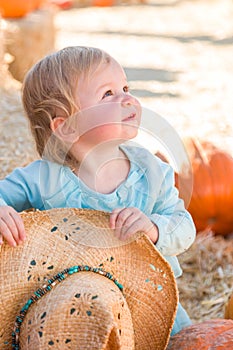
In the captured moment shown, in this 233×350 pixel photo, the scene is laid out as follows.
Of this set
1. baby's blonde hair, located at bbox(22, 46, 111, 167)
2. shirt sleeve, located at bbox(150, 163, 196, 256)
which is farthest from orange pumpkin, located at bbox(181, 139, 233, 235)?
baby's blonde hair, located at bbox(22, 46, 111, 167)

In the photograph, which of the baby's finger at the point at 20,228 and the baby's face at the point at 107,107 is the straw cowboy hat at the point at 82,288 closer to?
the baby's finger at the point at 20,228

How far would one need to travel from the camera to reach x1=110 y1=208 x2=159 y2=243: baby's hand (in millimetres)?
1945

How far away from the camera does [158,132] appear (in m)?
2.01

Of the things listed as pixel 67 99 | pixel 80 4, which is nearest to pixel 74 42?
pixel 80 4

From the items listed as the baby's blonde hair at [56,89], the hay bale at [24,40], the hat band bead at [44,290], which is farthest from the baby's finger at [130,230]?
the hay bale at [24,40]

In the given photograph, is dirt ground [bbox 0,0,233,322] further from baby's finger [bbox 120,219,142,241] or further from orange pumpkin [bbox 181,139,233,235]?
baby's finger [bbox 120,219,142,241]

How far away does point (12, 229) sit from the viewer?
1.91 metres

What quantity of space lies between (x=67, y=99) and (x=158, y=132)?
0.30 meters

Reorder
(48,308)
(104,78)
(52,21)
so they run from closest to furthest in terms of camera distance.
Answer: (48,308) → (104,78) → (52,21)

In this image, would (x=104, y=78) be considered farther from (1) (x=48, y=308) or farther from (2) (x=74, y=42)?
(2) (x=74, y=42)

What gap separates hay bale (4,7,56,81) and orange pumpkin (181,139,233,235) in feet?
11.1

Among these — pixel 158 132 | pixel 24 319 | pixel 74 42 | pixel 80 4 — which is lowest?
pixel 80 4

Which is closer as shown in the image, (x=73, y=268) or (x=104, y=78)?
(x=73, y=268)

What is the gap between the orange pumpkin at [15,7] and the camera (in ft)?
22.4
